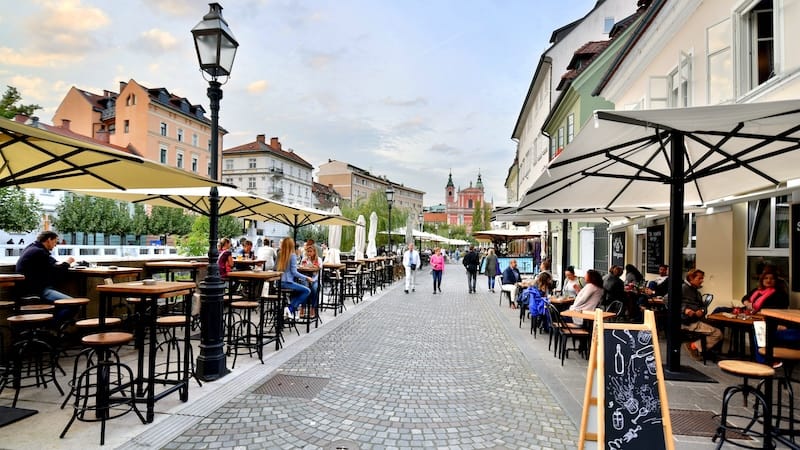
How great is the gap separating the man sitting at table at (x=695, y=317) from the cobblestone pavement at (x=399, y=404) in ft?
8.99

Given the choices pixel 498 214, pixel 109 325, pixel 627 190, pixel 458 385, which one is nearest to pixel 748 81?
pixel 627 190

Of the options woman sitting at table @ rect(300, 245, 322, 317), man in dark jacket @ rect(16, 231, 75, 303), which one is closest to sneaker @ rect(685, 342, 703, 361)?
woman sitting at table @ rect(300, 245, 322, 317)

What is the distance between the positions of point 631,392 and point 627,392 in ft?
0.09

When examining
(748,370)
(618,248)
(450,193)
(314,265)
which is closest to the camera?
(748,370)

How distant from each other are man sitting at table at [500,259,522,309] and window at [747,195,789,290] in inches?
240

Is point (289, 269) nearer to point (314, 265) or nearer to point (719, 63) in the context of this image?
point (314, 265)

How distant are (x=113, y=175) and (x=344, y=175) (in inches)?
3693

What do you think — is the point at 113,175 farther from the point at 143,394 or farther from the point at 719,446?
the point at 719,446

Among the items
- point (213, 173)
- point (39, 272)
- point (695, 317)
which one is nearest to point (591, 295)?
point (695, 317)

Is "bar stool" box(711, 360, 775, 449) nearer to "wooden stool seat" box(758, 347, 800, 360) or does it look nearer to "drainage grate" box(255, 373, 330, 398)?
"wooden stool seat" box(758, 347, 800, 360)

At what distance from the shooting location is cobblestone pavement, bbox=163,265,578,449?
418cm

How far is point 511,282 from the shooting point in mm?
15102

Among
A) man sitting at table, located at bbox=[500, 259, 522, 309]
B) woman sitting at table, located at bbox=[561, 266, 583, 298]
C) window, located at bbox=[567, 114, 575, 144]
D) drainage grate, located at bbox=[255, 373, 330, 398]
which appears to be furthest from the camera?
window, located at bbox=[567, 114, 575, 144]

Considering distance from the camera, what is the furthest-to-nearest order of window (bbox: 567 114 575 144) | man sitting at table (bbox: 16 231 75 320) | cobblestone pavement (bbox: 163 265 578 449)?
window (bbox: 567 114 575 144) → man sitting at table (bbox: 16 231 75 320) → cobblestone pavement (bbox: 163 265 578 449)
